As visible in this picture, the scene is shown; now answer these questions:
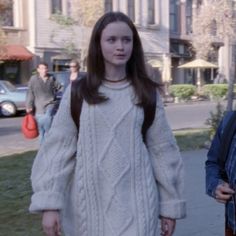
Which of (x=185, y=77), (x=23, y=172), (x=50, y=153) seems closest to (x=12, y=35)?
(x=185, y=77)

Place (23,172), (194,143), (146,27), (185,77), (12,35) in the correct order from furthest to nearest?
(185,77) < (146,27) < (12,35) < (194,143) < (23,172)

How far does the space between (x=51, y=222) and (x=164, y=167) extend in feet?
1.87

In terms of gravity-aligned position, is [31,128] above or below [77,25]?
below

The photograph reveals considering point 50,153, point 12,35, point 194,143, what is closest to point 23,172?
point 194,143

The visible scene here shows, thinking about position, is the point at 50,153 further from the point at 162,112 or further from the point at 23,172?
the point at 23,172

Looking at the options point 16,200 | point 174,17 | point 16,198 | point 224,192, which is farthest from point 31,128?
point 174,17

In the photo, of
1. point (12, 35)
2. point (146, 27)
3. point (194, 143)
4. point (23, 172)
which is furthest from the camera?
point (146, 27)

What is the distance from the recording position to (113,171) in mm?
2924

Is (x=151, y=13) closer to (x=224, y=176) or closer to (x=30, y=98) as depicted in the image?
(x=30, y=98)

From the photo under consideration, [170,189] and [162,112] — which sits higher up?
[162,112]

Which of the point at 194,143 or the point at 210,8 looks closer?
the point at 194,143

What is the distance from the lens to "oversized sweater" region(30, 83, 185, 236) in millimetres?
2932

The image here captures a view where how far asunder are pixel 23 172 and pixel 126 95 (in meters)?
6.90

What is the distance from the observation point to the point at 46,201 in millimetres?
2957
